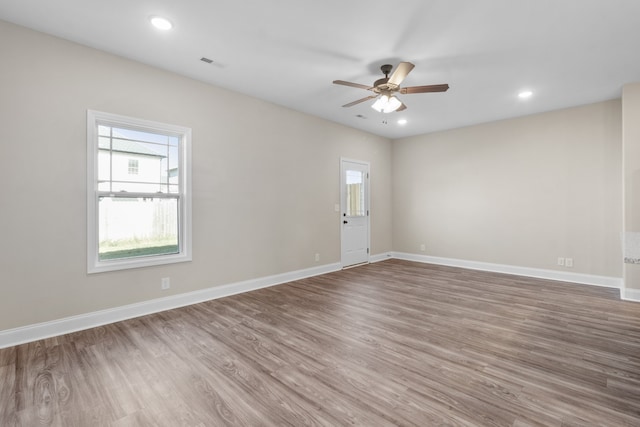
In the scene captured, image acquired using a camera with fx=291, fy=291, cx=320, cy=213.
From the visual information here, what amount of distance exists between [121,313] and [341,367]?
2.57 m

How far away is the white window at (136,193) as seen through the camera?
10.3 ft

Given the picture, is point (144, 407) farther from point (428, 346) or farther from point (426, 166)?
point (426, 166)

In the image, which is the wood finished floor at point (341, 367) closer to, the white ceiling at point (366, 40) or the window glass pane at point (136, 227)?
the window glass pane at point (136, 227)

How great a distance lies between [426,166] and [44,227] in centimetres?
649

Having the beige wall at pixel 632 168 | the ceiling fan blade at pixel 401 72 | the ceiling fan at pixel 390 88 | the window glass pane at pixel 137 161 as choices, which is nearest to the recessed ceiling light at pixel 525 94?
the beige wall at pixel 632 168

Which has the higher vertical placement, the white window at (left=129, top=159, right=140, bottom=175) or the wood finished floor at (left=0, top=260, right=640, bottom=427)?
the white window at (left=129, top=159, right=140, bottom=175)

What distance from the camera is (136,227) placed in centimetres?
349

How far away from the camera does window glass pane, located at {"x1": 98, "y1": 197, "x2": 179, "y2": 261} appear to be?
3264mm

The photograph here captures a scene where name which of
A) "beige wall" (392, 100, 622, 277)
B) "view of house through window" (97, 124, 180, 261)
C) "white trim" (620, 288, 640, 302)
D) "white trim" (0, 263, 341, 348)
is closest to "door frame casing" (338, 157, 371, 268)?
"beige wall" (392, 100, 622, 277)

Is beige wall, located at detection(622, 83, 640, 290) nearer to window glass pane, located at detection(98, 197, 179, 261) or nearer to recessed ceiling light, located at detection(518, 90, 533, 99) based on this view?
recessed ceiling light, located at detection(518, 90, 533, 99)

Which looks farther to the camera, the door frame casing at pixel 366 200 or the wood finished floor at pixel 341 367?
the door frame casing at pixel 366 200

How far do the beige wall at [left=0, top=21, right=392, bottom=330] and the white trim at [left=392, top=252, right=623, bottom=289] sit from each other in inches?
96.8

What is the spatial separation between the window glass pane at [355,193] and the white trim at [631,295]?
4.20 meters

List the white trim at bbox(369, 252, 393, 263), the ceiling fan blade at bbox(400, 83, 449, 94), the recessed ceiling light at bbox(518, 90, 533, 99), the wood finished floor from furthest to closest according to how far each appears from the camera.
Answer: the white trim at bbox(369, 252, 393, 263)
the recessed ceiling light at bbox(518, 90, 533, 99)
the ceiling fan blade at bbox(400, 83, 449, 94)
the wood finished floor
